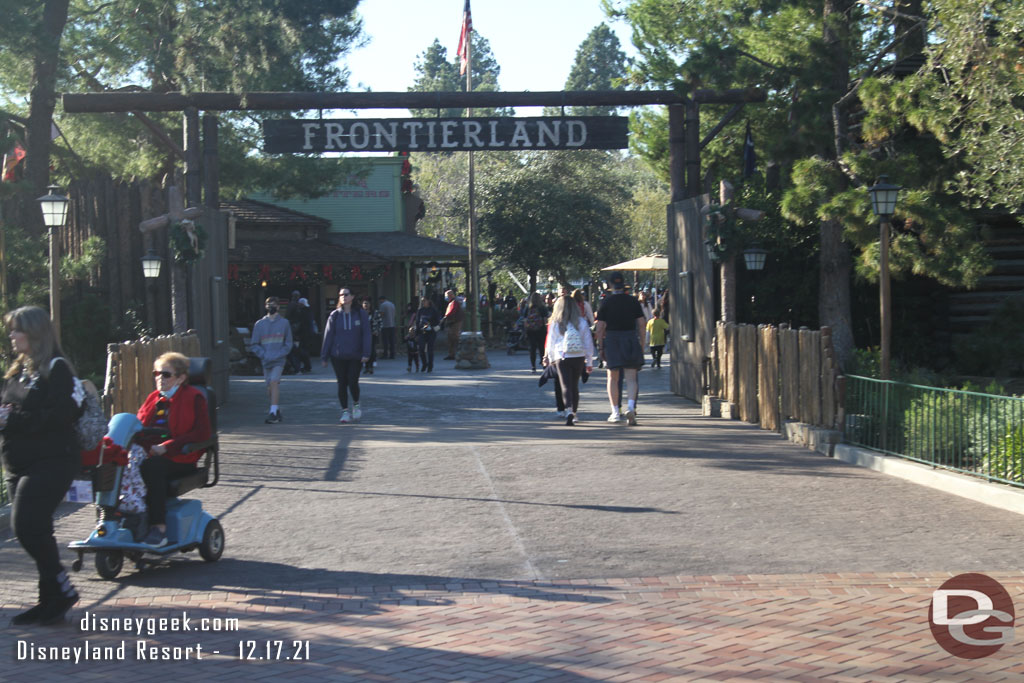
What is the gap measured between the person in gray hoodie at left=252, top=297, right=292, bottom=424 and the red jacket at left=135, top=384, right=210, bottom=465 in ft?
25.0

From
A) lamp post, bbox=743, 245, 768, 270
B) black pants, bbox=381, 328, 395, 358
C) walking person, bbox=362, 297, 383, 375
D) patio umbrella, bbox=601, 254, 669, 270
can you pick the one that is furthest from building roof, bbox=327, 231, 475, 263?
lamp post, bbox=743, 245, 768, 270

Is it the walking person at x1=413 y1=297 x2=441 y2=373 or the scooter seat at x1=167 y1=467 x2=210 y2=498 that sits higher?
the walking person at x1=413 y1=297 x2=441 y2=373

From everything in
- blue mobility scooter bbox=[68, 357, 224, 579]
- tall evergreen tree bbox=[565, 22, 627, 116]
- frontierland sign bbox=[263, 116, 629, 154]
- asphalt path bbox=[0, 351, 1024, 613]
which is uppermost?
tall evergreen tree bbox=[565, 22, 627, 116]

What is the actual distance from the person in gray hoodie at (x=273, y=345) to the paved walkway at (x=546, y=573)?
2848 millimetres

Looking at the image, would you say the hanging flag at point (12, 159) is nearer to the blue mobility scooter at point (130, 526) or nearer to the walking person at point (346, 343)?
the walking person at point (346, 343)

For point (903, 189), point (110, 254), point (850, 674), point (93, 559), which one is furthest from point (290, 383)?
point (850, 674)

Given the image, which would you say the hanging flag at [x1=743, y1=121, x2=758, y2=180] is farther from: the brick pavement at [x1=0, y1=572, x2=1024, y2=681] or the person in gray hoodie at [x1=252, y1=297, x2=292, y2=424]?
the brick pavement at [x1=0, y1=572, x2=1024, y2=681]

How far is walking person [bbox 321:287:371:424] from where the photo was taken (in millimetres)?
14906

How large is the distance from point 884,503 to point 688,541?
226 centimetres

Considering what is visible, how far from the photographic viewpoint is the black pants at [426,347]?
24500 mm

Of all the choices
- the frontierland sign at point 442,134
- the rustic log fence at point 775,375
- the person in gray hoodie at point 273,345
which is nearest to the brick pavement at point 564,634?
the rustic log fence at point 775,375

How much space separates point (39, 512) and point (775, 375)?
9475 millimetres

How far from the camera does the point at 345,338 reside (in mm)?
14914

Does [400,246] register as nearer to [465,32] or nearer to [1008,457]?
[465,32]
